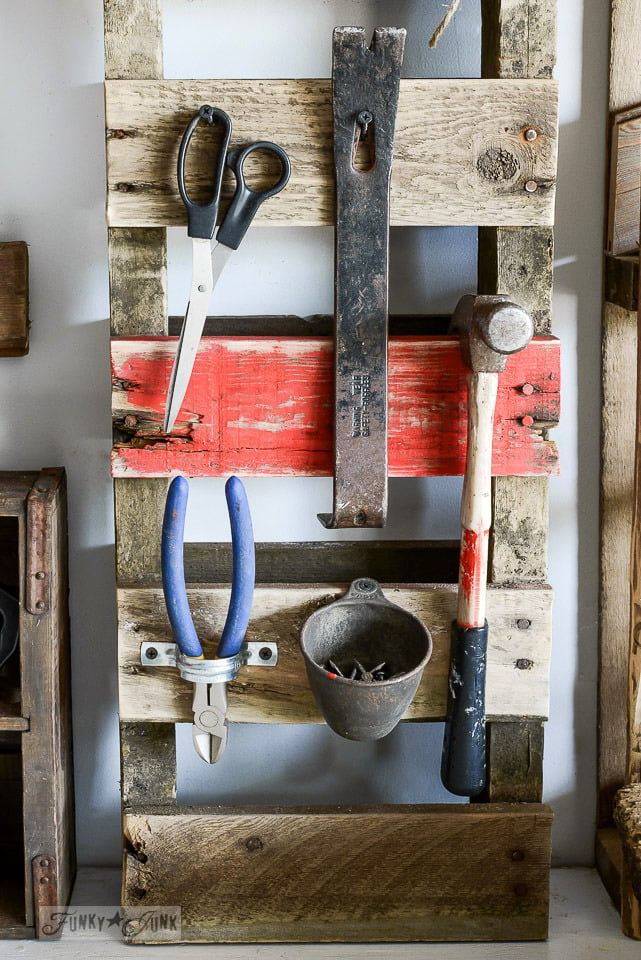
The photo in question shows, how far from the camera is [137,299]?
4.29 ft

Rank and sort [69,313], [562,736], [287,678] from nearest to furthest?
1. [287,678]
2. [69,313]
3. [562,736]

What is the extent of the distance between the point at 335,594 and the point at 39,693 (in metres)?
0.42

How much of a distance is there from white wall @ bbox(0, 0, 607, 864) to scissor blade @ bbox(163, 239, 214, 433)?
0.26 metres

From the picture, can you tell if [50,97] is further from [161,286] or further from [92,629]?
[92,629]

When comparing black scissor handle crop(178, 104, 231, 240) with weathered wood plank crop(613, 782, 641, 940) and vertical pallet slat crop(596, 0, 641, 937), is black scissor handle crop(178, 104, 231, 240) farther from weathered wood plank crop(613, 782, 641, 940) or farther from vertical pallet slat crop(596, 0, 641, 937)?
weathered wood plank crop(613, 782, 641, 940)

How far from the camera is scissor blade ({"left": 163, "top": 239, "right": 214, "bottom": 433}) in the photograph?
122cm

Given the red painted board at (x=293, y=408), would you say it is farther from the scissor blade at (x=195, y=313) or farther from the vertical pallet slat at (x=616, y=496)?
the vertical pallet slat at (x=616, y=496)

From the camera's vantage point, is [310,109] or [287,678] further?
[287,678]

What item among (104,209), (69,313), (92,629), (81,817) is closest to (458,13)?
(104,209)

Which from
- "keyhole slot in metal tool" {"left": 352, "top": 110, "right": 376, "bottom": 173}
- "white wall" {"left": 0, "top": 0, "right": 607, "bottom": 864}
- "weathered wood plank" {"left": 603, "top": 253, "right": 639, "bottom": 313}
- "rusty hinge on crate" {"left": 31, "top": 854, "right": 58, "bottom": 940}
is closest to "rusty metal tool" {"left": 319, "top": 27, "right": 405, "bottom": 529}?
"keyhole slot in metal tool" {"left": 352, "top": 110, "right": 376, "bottom": 173}

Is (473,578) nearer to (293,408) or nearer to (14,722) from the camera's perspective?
(293,408)

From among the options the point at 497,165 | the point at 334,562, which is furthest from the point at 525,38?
the point at 334,562

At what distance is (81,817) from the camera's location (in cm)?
160

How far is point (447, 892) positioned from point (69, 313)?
99 cm
